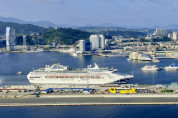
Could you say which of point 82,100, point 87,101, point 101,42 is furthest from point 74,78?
point 101,42

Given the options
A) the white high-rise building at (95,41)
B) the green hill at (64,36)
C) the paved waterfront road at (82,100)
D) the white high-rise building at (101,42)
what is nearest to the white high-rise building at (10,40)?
the green hill at (64,36)

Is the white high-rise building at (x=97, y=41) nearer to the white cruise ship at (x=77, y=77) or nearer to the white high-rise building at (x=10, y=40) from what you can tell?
the white high-rise building at (x=10, y=40)

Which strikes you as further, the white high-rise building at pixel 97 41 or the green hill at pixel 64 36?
the green hill at pixel 64 36

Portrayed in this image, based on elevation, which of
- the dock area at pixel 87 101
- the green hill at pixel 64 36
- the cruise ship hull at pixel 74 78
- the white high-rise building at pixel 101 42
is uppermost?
the green hill at pixel 64 36

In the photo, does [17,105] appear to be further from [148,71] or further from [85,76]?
[148,71]

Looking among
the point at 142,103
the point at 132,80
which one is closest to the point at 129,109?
the point at 142,103

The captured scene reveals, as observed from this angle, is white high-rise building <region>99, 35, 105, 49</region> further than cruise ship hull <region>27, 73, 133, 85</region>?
Yes

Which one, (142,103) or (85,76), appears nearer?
(142,103)

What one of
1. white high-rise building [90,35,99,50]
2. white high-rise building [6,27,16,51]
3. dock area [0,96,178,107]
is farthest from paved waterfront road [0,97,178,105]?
white high-rise building [6,27,16,51]

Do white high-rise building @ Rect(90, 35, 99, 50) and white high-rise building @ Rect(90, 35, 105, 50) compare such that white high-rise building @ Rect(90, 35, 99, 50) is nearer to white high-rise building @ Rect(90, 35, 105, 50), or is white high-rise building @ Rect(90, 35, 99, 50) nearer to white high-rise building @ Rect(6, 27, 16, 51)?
white high-rise building @ Rect(90, 35, 105, 50)
